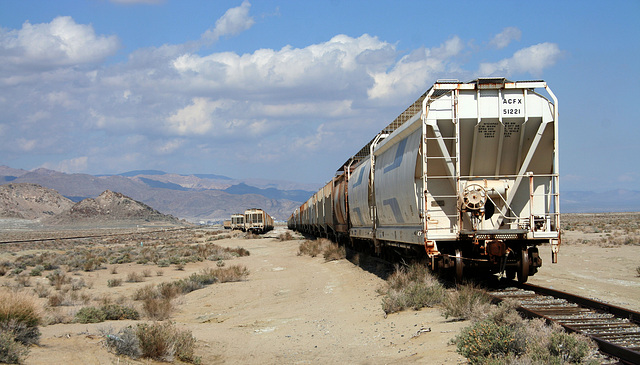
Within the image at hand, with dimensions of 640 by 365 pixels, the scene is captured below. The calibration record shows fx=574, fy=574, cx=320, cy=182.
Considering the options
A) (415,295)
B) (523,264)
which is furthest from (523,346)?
(523,264)

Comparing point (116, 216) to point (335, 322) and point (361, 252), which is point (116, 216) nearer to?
point (361, 252)

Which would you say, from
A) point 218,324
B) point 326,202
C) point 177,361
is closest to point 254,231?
point 326,202

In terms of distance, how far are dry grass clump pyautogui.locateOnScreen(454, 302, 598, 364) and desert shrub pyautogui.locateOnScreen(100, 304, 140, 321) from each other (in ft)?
25.6

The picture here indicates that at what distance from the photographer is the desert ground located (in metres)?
8.30

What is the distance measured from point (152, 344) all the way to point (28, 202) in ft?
572

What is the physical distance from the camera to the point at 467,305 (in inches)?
383

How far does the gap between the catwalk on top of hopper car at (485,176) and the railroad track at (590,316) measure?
118 centimetres

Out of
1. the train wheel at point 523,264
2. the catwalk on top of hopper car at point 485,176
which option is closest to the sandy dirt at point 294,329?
the catwalk on top of hopper car at point 485,176

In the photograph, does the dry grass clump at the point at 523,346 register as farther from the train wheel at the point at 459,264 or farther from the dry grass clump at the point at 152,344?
the train wheel at the point at 459,264

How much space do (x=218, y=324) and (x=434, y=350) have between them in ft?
20.3

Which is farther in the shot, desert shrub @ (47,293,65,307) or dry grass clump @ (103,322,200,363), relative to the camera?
desert shrub @ (47,293,65,307)

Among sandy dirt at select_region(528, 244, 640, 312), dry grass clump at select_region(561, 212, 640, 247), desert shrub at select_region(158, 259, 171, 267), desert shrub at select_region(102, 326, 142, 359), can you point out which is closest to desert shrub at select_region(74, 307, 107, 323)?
desert shrub at select_region(102, 326, 142, 359)

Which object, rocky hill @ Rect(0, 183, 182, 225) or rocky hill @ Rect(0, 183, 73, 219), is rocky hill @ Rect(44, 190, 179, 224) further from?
rocky hill @ Rect(0, 183, 73, 219)

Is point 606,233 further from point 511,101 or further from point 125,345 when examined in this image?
point 125,345
